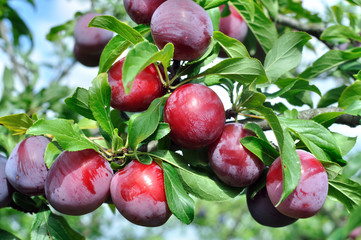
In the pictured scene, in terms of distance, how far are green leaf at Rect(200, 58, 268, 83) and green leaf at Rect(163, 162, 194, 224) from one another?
25cm

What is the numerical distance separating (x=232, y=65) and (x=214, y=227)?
589 centimetres

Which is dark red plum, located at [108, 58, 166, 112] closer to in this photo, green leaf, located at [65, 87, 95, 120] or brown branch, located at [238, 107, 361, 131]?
green leaf, located at [65, 87, 95, 120]

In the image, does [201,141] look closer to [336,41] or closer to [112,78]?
[112,78]

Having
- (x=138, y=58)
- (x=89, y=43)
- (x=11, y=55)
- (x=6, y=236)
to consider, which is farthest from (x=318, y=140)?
(x=11, y=55)

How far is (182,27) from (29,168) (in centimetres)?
52

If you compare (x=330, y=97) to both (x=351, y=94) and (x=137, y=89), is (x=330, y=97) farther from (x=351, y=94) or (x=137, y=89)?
(x=137, y=89)

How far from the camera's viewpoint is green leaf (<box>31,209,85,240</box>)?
Result: 1019 mm

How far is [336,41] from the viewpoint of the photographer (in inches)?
57.3

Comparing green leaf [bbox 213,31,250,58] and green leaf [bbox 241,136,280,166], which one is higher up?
green leaf [bbox 213,31,250,58]

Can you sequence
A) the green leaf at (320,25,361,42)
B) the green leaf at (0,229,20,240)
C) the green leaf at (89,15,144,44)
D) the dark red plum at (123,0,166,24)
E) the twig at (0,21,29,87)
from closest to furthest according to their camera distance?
the green leaf at (89,15,144,44)
the dark red plum at (123,0,166,24)
the green leaf at (0,229,20,240)
the green leaf at (320,25,361,42)
the twig at (0,21,29,87)

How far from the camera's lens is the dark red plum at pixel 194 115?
2.61 ft

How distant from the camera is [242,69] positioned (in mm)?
804

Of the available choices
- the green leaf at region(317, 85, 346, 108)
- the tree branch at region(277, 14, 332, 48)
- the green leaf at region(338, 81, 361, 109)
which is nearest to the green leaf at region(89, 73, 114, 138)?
the green leaf at region(338, 81, 361, 109)

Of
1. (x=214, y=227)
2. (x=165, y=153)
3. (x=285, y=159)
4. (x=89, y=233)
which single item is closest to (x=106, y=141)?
(x=165, y=153)
